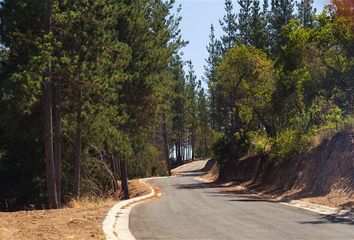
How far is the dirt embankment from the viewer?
69.0 feet

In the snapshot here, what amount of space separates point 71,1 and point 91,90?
14.7 ft

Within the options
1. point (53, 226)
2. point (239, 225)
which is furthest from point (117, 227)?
point (239, 225)

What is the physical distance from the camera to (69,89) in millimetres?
24609

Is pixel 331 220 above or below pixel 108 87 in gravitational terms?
below

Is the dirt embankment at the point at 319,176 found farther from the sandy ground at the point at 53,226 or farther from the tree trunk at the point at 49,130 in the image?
the tree trunk at the point at 49,130

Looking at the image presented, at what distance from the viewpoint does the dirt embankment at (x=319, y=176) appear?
69.0 ft

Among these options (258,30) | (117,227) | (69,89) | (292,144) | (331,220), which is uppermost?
(258,30)

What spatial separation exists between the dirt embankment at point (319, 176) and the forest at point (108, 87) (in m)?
1.00

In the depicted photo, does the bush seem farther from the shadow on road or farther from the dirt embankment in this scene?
the shadow on road

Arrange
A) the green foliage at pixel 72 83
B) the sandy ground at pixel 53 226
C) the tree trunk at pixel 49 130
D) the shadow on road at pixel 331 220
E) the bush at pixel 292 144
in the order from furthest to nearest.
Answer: the bush at pixel 292 144 < the tree trunk at pixel 49 130 < the green foliage at pixel 72 83 < the shadow on road at pixel 331 220 < the sandy ground at pixel 53 226

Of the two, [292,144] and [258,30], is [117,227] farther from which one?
[258,30]

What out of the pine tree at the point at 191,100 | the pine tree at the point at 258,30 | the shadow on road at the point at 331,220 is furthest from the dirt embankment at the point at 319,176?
the pine tree at the point at 191,100

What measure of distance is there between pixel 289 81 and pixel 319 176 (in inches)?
328

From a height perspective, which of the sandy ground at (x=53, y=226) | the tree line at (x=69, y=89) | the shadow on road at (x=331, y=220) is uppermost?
the tree line at (x=69, y=89)
